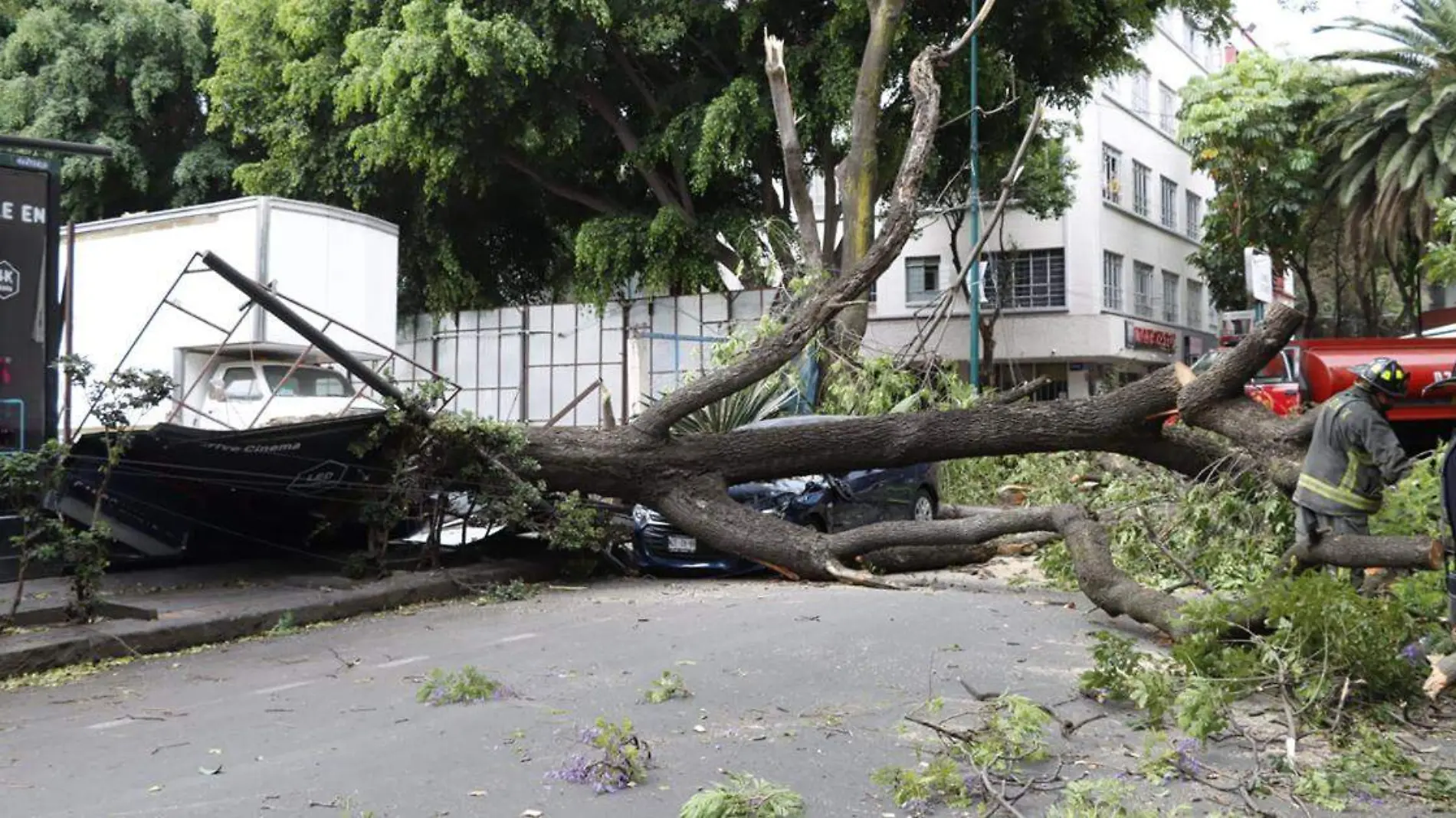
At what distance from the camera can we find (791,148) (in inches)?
643

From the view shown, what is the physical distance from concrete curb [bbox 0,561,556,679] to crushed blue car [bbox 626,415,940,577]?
3.57ft

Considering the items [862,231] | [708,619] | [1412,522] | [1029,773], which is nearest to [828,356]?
[862,231]

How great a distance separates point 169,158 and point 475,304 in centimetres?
662

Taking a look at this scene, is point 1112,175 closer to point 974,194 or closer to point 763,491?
point 974,194

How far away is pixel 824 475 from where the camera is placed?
39.7 ft

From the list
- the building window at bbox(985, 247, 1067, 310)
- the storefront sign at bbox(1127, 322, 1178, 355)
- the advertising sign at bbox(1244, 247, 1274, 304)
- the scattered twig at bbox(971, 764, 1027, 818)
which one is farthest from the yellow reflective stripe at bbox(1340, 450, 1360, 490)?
the storefront sign at bbox(1127, 322, 1178, 355)

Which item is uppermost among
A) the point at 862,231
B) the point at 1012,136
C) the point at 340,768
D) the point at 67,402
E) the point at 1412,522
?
the point at 1012,136

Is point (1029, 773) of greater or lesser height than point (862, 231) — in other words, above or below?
below

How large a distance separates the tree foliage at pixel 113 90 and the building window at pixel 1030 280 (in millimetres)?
18165

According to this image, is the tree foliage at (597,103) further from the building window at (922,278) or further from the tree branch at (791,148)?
the building window at (922,278)

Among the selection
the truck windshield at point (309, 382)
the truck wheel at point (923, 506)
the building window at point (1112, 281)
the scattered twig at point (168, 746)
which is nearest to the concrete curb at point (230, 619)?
the scattered twig at point (168, 746)

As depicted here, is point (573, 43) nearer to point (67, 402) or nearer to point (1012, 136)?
point (1012, 136)

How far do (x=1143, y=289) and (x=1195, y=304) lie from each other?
4.73m

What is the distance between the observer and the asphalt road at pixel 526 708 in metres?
A: 4.77
